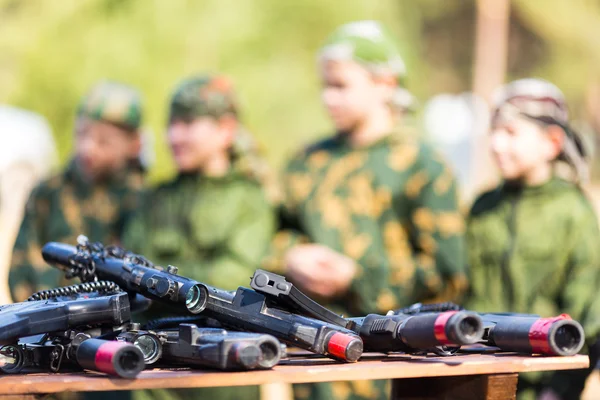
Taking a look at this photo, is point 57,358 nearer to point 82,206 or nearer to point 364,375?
point 364,375

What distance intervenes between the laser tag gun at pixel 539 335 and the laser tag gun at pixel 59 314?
1.07 meters

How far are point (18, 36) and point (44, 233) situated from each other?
7.81m

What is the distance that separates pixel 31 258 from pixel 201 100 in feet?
4.34

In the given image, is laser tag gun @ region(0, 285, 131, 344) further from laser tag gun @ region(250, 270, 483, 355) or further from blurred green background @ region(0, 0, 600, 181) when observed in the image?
blurred green background @ region(0, 0, 600, 181)

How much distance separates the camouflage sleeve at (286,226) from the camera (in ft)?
16.1

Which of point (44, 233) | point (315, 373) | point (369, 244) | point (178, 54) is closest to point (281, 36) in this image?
point (178, 54)

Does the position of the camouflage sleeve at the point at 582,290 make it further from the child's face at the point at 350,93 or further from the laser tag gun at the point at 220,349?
the laser tag gun at the point at 220,349

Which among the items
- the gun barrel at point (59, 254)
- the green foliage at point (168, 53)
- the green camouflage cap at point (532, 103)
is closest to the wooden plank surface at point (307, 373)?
the gun barrel at point (59, 254)

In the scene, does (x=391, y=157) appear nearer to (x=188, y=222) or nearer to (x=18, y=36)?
(x=188, y=222)

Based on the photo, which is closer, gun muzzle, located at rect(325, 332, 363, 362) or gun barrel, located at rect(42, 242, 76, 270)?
gun muzzle, located at rect(325, 332, 363, 362)

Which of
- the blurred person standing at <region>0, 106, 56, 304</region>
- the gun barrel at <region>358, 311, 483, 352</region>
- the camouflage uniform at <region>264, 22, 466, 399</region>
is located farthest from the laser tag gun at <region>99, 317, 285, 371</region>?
the blurred person standing at <region>0, 106, 56, 304</region>

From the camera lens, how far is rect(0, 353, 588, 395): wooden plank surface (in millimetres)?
2607

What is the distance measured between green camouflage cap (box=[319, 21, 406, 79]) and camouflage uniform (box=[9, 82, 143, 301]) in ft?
4.24

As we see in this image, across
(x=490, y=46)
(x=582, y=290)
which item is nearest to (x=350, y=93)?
(x=582, y=290)
